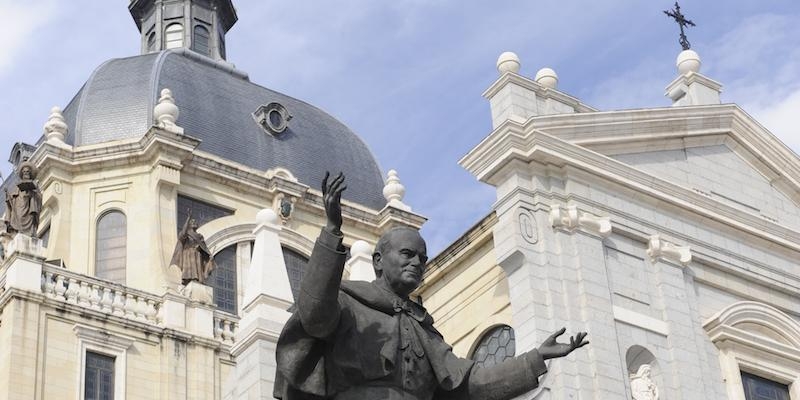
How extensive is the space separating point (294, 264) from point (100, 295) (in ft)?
25.4

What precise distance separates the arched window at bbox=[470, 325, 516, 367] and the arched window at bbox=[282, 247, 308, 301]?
12.5m

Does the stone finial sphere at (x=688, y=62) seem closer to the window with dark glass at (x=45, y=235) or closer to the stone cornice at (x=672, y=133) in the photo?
the stone cornice at (x=672, y=133)

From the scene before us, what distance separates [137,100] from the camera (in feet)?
130

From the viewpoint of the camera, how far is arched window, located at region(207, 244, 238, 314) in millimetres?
35875

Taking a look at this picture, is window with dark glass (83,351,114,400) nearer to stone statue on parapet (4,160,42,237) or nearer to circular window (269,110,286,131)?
stone statue on parapet (4,160,42,237)

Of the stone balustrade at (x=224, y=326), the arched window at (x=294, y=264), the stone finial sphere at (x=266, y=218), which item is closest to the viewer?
the stone finial sphere at (x=266, y=218)

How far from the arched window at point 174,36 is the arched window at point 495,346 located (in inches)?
985

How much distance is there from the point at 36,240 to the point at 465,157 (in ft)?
36.2

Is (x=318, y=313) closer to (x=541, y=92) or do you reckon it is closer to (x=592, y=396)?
(x=592, y=396)

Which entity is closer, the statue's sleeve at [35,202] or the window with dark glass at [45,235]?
the statue's sleeve at [35,202]

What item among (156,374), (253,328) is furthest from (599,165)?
(156,374)

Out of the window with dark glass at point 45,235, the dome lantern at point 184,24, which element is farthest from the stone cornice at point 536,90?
the dome lantern at point 184,24

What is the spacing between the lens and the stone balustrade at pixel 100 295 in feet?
99.7

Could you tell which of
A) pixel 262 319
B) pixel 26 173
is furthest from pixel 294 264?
pixel 262 319
